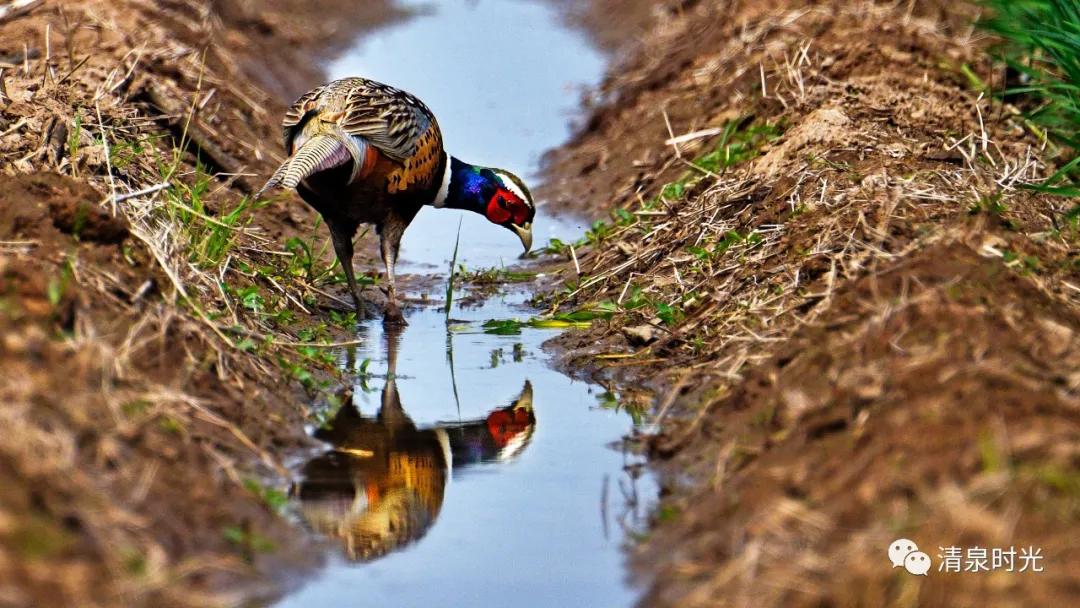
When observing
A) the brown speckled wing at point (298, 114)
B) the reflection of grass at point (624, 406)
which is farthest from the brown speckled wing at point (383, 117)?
the reflection of grass at point (624, 406)

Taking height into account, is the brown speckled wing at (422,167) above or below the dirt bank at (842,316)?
above

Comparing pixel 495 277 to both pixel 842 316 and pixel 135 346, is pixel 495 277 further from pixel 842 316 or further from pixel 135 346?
pixel 135 346

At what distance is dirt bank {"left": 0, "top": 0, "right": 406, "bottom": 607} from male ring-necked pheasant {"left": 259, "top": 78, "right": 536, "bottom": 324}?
0.40 metres

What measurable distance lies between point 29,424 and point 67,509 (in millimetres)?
378

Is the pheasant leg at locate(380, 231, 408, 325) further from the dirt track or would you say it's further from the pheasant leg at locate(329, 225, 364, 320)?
the dirt track

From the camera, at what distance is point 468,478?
559 centimetres

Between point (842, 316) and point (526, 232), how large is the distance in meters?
3.78

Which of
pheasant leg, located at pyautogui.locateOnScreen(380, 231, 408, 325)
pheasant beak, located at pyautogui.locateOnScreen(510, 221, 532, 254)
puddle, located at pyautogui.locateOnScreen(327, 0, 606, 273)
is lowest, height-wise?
pheasant leg, located at pyautogui.locateOnScreen(380, 231, 408, 325)

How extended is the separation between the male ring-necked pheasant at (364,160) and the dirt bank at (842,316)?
40.9 inches

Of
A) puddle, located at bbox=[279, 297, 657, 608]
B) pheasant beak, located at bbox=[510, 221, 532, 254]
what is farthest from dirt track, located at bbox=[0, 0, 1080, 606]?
pheasant beak, located at bbox=[510, 221, 532, 254]

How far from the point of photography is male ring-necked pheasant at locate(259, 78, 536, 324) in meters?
7.63

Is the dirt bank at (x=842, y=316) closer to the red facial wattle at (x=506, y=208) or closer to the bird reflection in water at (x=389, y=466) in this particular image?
the red facial wattle at (x=506, y=208)

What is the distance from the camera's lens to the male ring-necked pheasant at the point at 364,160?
763cm

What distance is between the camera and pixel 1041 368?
480cm
